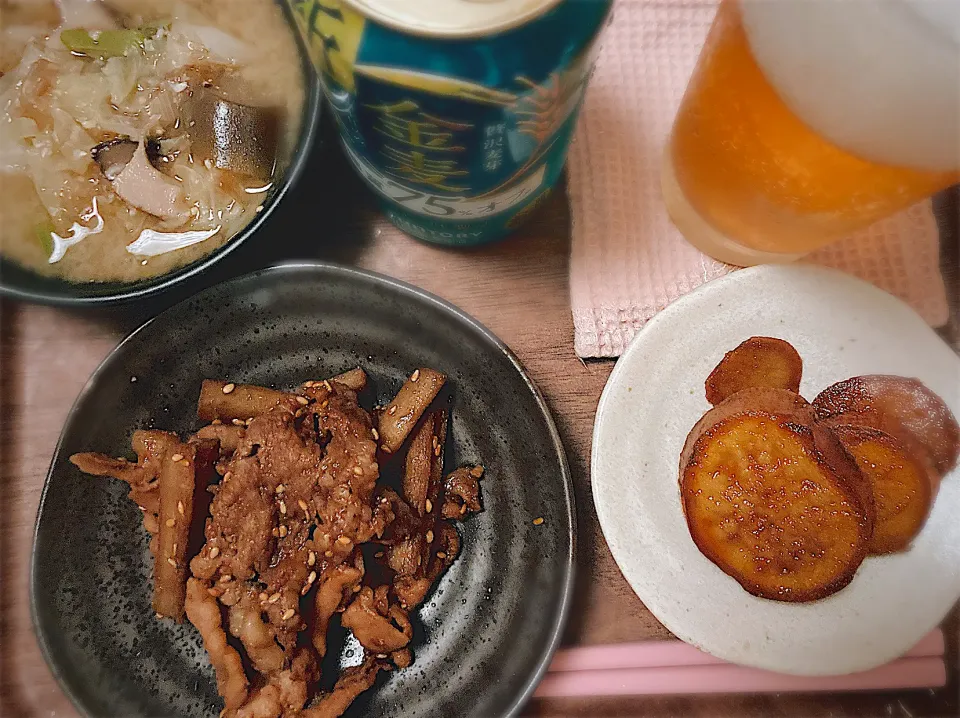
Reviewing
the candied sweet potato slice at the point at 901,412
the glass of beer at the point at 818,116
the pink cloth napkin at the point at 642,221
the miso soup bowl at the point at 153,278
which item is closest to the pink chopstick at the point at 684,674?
the candied sweet potato slice at the point at 901,412

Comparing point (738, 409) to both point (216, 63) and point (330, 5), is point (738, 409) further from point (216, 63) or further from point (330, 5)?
point (216, 63)

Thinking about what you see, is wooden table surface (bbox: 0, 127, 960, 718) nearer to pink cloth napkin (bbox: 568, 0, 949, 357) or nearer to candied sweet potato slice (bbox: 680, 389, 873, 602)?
pink cloth napkin (bbox: 568, 0, 949, 357)

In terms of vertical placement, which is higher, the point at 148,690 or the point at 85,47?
the point at 85,47

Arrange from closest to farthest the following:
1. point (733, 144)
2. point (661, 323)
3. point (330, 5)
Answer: point (330, 5)
point (733, 144)
point (661, 323)

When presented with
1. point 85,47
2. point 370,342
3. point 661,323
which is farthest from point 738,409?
point 85,47

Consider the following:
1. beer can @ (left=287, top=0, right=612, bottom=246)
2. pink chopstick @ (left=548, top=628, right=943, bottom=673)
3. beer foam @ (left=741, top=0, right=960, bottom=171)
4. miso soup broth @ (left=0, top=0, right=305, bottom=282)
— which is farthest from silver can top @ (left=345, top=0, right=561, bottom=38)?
pink chopstick @ (left=548, top=628, right=943, bottom=673)

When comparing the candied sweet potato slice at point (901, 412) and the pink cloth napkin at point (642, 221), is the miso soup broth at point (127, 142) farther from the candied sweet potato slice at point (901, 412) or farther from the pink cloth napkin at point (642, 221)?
the candied sweet potato slice at point (901, 412)

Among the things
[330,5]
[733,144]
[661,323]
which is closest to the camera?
[330,5]
